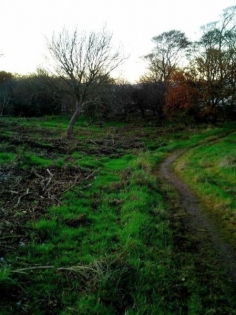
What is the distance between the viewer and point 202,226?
845 cm

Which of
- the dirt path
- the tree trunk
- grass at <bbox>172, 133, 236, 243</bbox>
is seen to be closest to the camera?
the dirt path

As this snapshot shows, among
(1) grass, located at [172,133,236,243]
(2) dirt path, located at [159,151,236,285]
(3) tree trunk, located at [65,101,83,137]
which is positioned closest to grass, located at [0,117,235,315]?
(2) dirt path, located at [159,151,236,285]

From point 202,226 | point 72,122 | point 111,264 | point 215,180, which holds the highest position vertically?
point 72,122

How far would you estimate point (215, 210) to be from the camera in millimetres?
9719

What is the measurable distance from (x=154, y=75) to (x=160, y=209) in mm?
45276

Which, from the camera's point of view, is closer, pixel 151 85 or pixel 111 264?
pixel 111 264

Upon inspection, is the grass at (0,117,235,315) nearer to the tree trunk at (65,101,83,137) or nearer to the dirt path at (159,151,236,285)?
the dirt path at (159,151,236,285)

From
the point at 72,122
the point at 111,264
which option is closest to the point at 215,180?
the point at 111,264

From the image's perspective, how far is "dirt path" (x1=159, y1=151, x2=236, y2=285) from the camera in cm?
657

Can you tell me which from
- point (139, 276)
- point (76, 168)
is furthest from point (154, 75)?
point (139, 276)

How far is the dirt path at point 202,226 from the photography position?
6574mm

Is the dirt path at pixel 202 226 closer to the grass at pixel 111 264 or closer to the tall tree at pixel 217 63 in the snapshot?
the grass at pixel 111 264

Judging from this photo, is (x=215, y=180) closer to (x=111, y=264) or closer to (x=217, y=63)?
(x=111, y=264)

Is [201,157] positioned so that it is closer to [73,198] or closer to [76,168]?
[76,168]
